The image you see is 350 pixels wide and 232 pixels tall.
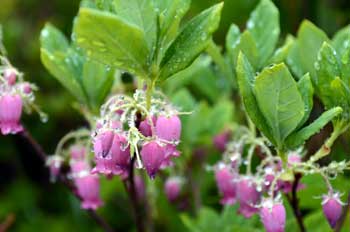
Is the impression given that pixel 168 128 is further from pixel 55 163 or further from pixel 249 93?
pixel 55 163

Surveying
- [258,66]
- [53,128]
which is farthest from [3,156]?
[258,66]

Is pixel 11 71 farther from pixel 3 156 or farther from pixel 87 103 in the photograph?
pixel 3 156

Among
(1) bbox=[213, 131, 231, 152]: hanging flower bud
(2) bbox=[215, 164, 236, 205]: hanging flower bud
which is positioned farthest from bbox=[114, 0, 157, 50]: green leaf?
(1) bbox=[213, 131, 231, 152]: hanging flower bud

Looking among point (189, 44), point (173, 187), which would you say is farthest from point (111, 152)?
point (173, 187)

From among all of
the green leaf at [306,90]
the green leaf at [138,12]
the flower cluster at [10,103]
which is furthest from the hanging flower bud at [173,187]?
the green leaf at [138,12]

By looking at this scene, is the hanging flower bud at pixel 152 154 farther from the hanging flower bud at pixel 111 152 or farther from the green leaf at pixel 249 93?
the green leaf at pixel 249 93

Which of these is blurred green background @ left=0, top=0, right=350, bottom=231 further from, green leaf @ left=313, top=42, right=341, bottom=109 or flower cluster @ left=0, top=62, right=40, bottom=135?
green leaf @ left=313, top=42, right=341, bottom=109
